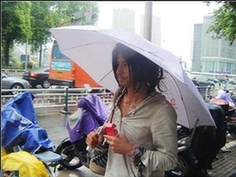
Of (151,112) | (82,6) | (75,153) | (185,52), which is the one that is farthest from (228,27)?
(75,153)

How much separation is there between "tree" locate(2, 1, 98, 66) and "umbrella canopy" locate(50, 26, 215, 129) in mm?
326

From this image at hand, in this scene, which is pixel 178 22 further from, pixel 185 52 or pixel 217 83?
pixel 217 83

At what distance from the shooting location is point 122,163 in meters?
1.03

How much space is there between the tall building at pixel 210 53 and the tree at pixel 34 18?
87 cm

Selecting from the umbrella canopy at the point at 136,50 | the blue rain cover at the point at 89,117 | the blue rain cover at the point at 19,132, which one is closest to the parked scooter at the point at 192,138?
the blue rain cover at the point at 89,117

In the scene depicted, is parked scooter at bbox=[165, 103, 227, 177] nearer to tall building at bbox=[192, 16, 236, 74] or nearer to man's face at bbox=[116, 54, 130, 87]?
tall building at bbox=[192, 16, 236, 74]

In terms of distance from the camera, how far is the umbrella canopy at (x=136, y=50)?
1008mm

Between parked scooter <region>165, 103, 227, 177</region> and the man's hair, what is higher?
the man's hair

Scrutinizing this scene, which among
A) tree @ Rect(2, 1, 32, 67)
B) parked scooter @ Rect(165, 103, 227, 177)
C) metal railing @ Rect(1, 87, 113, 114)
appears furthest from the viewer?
metal railing @ Rect(1, 87, 113, 114)

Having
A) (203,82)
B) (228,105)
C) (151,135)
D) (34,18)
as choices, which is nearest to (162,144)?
(151,135)

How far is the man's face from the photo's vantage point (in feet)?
3.49

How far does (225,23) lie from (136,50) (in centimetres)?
153

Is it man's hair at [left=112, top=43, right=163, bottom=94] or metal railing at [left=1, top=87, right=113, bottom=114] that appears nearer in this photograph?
man's hair at [left=112, top=43, right=163, bottom=94]

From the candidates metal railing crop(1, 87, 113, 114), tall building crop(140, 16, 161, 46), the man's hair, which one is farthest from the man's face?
metal railing crop(1, 87, 113, 114)
